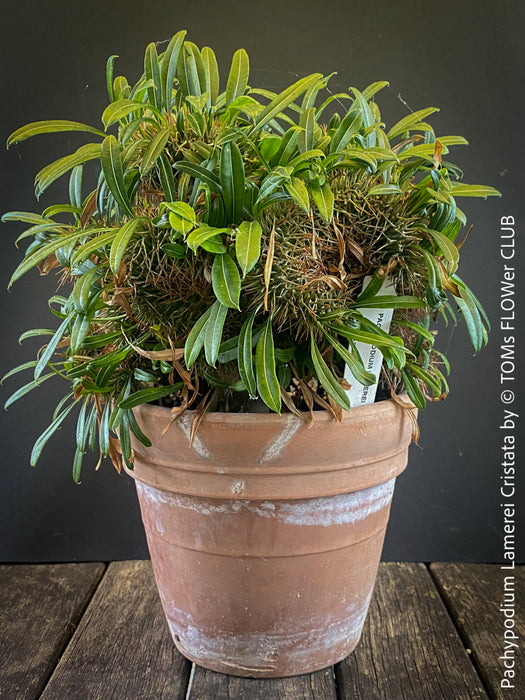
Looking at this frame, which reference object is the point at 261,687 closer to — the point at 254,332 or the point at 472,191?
the point at 254,332

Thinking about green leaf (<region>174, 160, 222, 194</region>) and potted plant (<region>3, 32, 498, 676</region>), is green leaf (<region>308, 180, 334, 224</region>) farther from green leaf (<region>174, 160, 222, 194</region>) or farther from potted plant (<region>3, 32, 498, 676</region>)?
green leaf (<region>174, 160, 222, 194</region>)

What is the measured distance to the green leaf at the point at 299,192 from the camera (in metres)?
0.73

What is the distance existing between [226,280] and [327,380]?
188 mm

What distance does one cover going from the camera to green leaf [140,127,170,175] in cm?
79

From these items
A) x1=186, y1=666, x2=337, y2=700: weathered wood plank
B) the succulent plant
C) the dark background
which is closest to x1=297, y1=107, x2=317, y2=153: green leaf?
the succulent plant

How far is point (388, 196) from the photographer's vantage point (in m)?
0.87

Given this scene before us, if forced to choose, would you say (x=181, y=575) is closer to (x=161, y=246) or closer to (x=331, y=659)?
(x=331, y=659)

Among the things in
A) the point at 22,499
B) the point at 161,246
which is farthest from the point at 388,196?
the point at 22,499

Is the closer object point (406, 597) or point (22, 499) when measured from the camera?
point (406, 597)

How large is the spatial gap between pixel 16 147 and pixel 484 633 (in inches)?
50.8

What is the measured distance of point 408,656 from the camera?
39.9 inches

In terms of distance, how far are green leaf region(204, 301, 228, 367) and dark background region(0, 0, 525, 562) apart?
71cm

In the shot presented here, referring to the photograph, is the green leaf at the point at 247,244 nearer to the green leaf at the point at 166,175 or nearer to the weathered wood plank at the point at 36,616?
the green leaf at the point at 166,175

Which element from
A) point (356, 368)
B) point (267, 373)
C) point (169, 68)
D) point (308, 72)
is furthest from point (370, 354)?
point (308, 72)
